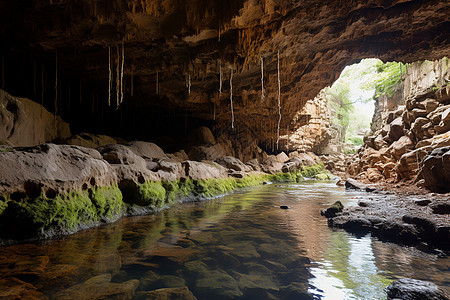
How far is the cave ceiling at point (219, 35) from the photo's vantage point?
6.61 metres

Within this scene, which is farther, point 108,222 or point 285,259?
point 108,222

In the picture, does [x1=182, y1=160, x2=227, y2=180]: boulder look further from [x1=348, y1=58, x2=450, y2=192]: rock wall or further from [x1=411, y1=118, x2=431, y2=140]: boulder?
[x1=411, y1=118, x2=431, y2=140]: boulder

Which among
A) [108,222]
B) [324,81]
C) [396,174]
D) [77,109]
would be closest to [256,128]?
[324,81]

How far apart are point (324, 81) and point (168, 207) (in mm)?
10061

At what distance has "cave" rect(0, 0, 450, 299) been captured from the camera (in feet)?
8.77

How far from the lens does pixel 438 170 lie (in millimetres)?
6879

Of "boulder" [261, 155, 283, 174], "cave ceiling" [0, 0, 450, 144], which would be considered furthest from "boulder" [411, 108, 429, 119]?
"boulder" [261, 155, 283, 174]

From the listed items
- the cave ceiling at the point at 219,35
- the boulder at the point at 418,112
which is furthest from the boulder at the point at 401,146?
the cave ceiling at the point at 219,35

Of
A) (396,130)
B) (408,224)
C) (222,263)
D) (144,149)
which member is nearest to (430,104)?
(396,130)

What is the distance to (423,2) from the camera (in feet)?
21.7

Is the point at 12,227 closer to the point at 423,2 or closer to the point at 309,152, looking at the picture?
the point at 423,2

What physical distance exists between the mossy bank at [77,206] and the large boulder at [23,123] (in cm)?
265

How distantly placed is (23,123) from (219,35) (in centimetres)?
644

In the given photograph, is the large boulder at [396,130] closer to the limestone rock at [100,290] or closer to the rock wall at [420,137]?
the rock wall at [420,137]
